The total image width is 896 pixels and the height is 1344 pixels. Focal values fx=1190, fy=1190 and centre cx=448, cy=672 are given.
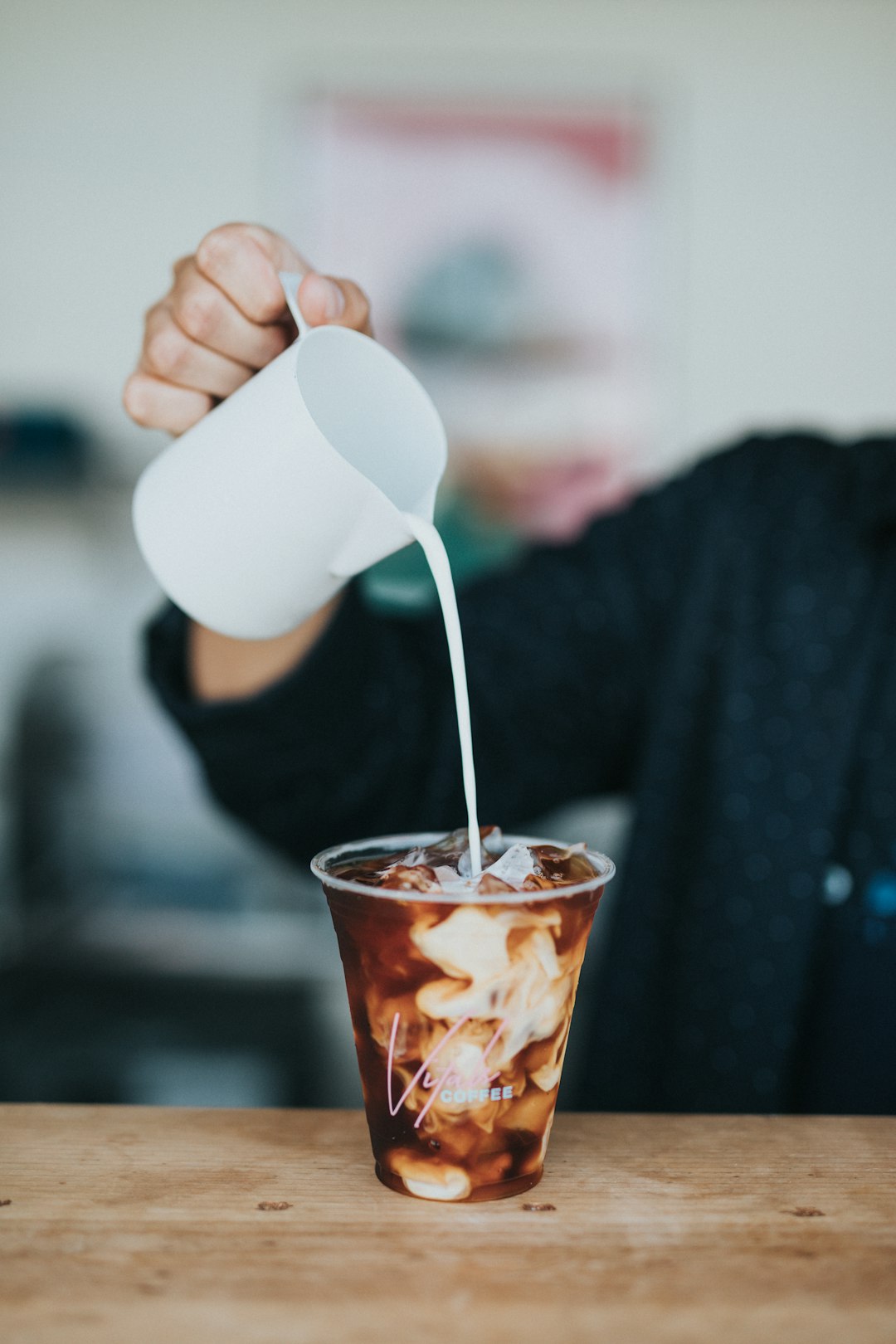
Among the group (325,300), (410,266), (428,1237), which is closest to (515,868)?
(428,1237)

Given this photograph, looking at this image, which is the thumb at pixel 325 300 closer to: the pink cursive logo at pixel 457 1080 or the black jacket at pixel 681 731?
the black jacket at pixel 681 731

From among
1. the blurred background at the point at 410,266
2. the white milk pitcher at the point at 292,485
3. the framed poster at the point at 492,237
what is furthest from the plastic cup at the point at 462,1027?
the framed poster at the point at 492,237

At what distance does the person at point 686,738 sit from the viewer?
99cm

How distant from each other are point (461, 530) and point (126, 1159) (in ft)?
6.28

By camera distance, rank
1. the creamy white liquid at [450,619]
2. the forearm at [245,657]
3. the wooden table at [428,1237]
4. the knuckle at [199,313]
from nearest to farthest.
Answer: the wooden table at [428,1237] → the creamy white liquid at [450,619] → the knuckle at [199,313] → the forearm at [245,657]

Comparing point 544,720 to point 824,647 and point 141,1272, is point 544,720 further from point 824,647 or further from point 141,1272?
point 141,1272

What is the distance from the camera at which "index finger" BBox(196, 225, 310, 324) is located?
0.73m

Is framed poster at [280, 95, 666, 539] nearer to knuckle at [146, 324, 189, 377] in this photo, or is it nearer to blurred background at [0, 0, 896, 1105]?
blurred background at [0, 0, 896, 1105]

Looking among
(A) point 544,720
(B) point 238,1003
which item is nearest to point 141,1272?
(A) point 544,720

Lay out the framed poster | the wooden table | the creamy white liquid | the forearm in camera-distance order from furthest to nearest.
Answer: the framed poster, the forearm, the creamy white liquid, the wooden table

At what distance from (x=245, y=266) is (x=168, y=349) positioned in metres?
0.08

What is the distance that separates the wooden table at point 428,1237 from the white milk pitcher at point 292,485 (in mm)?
292

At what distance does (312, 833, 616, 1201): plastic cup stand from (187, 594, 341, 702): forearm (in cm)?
41

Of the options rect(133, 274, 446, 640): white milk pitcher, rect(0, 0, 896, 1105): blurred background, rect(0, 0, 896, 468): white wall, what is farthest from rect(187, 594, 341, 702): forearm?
rect(0, 0, 896, 468): white wall
